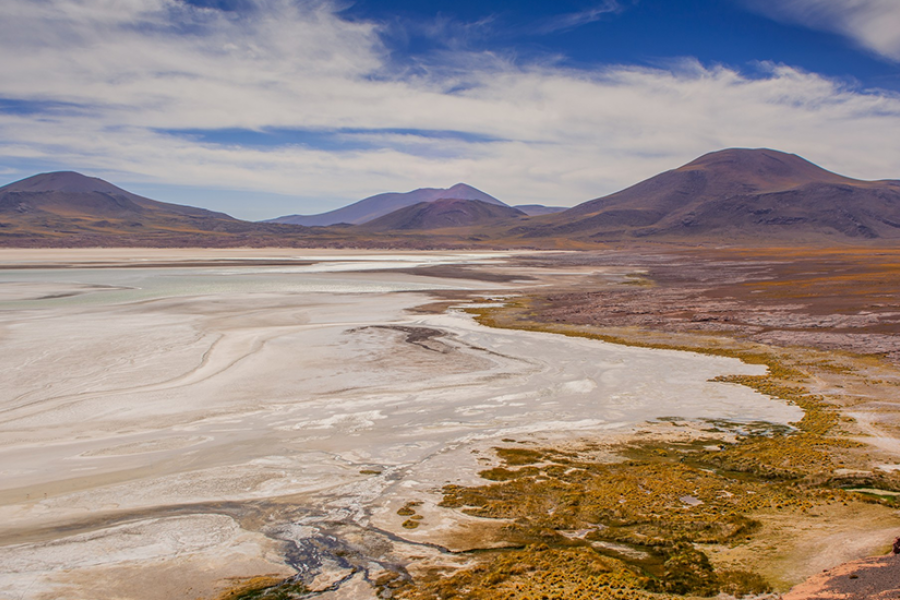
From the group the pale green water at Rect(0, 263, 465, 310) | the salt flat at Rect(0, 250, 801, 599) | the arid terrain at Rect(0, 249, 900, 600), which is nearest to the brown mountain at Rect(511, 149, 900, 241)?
the pale green water at Rect(0, 263, 465, 310)

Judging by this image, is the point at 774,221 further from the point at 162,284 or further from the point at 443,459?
the point at 443,459

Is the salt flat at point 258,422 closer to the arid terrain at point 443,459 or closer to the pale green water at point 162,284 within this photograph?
the arid terrain at point 443,459

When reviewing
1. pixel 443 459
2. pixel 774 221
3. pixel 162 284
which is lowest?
pixel 443 459

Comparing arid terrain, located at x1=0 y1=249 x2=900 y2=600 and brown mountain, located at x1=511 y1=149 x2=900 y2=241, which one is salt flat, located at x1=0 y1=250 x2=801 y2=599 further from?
brown mountain, located at x1=511 y1=149 x2=900 y2=241

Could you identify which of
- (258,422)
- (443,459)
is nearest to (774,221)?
(443,459)

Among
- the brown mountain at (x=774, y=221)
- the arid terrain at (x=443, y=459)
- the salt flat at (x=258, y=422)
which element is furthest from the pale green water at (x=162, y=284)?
the brown mountain at (x=774, y=221)
